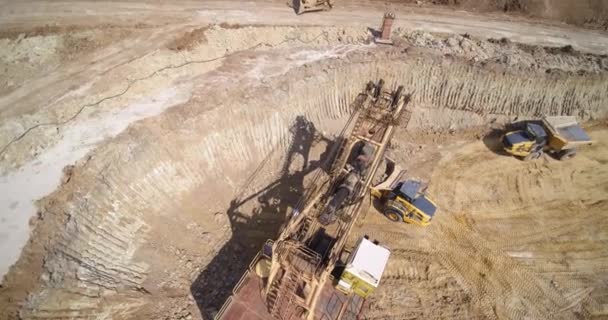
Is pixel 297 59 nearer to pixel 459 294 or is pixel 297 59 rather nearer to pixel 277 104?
pixel 277 104

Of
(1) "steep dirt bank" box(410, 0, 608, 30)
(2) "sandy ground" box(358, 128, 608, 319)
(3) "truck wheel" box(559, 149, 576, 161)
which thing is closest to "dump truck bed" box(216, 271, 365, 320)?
(2) "sandy ground" box(358, 128, 608, 319)

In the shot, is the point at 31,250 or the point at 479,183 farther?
the point at 479,183

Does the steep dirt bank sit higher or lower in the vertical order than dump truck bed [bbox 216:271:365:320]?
higher

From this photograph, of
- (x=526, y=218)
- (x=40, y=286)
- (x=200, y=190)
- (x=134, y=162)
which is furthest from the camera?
(x=526, y=218)

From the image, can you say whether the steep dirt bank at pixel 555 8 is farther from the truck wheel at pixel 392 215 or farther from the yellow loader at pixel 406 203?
the truck wheel at pixel 392 215

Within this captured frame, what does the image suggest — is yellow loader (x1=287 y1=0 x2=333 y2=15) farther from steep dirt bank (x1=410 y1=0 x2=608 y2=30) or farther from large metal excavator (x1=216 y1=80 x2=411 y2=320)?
large metal excavator (x1=216 y1=80 x2=411 y2=320)


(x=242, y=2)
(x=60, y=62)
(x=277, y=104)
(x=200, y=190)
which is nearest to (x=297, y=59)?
(x=277, y=104)
